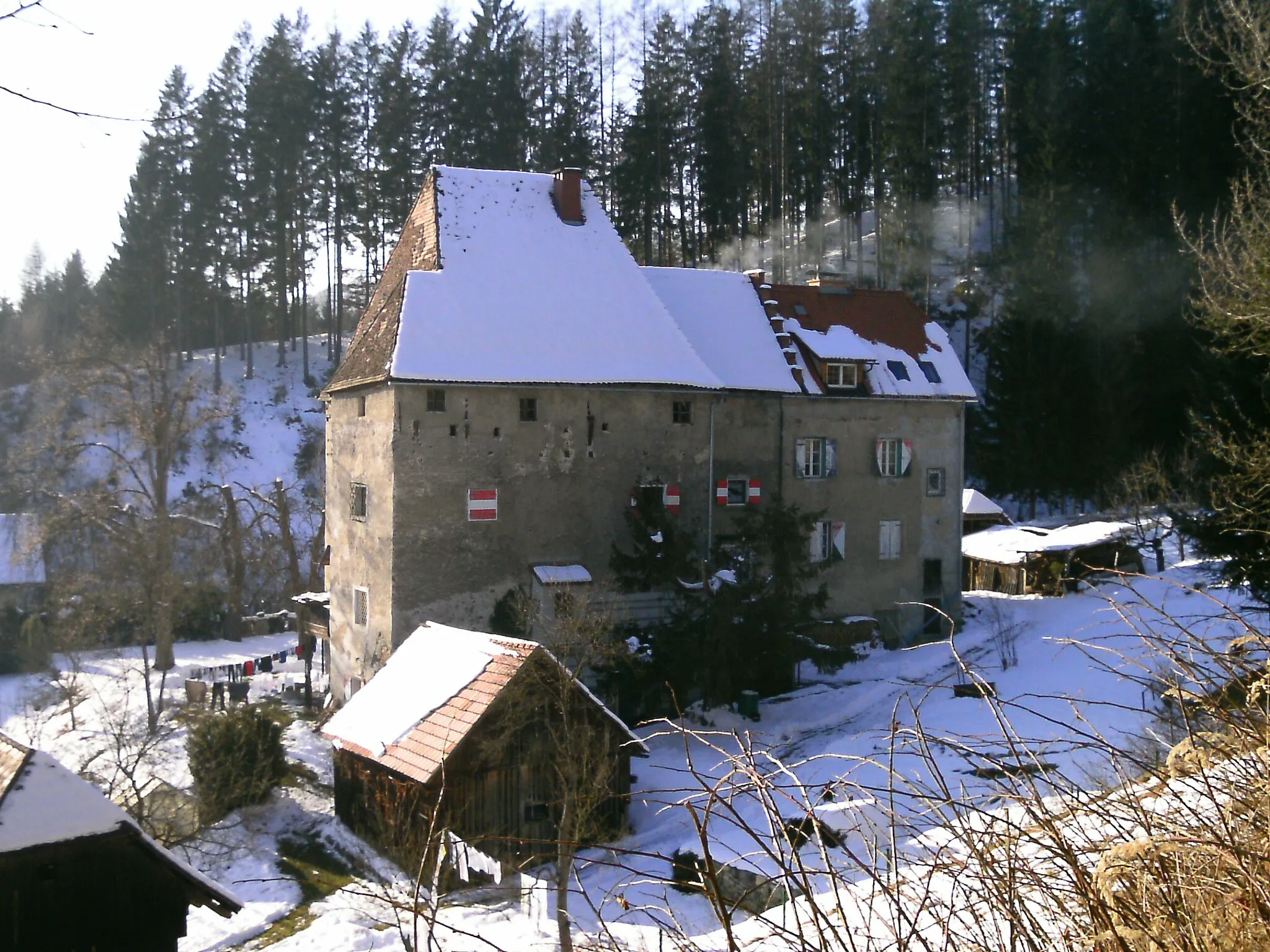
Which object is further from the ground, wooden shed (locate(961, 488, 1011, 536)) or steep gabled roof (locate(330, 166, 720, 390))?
steep gabled roof (locate(330, 166, 720, 390))

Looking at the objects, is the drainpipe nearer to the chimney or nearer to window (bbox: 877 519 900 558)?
window (bbox: 877 519 900 558)

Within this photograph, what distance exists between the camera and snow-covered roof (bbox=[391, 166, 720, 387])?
2316cm

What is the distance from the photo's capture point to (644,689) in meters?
21.9

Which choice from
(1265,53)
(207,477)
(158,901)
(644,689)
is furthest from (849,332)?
(207,477)

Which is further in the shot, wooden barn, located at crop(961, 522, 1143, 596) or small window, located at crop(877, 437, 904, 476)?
wooden barn, located at crop(961, 522, 1143, 596)

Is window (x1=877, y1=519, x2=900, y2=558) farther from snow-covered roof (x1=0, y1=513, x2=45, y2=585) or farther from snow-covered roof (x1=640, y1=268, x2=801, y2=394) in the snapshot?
snow-covered roof (x1=0, y1=513, x2=45, y2=585)

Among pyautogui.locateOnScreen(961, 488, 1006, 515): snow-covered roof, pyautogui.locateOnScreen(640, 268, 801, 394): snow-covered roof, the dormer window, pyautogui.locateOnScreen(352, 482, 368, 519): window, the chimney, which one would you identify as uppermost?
the chimney

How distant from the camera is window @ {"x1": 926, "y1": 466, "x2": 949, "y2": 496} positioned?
96.1ft

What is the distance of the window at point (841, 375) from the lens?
2808 centimetres

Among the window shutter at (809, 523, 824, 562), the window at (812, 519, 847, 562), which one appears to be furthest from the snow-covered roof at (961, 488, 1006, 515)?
the window shutter at (809, 523, 824, 562)

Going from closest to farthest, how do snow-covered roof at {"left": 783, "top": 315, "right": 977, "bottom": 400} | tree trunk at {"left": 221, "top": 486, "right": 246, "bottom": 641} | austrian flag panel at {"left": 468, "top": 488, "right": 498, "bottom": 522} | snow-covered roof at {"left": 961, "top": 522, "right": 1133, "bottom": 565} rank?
1. austrian flag panel at {"left": 468, "top": 488, "right": 498, "bottom": 522}
2. snow-covered roof at {"left": 783, "top": 315, "right": 977, "bottom": 400}
3. snow-covered roof at {"left": 961, "top": 522, "right": 1133, "bottom": 565}
4. tree trunk at {"left": 221, "top": 486, "right": 246, "bottom": 641}

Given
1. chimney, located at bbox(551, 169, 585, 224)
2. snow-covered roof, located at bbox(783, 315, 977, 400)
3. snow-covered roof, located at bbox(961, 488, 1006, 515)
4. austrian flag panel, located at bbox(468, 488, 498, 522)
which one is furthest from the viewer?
snow-covered roof, located at bbox(961, 488, 1006, 515)

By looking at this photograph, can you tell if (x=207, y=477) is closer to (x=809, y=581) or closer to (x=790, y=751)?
(x=809, y=581)

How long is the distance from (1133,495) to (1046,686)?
13.5 meters
